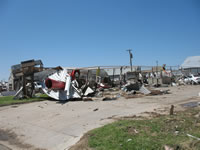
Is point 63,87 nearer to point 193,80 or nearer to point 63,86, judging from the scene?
point 63,86

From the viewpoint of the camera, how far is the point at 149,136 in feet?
12.7

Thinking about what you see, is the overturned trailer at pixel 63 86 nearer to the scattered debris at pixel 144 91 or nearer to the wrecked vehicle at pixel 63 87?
the wrecked vehicle at pixel 63 87

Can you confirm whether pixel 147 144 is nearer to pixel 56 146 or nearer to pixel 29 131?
pixel 56 146

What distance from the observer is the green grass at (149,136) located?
3.39m

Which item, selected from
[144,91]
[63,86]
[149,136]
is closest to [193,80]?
[144,91]

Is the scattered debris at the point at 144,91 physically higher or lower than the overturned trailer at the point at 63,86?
lower

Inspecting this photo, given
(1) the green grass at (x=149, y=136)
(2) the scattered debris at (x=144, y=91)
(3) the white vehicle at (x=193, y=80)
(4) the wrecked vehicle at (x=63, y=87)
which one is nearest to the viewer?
(1) the green grass at (x=149, y=136)

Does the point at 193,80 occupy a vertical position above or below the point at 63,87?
below

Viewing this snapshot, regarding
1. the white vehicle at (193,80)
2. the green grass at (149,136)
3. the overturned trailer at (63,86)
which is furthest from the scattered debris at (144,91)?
the white vehicle at (193,80)

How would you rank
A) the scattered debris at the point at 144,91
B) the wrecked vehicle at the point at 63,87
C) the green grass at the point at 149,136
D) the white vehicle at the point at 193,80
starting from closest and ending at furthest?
the green grass at the point at 149,136 < the wrecked vehicle at the point at 63,87 < the scattered debris at the point at 144,91 < the white vehicle at the point at 193,80

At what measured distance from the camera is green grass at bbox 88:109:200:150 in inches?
134

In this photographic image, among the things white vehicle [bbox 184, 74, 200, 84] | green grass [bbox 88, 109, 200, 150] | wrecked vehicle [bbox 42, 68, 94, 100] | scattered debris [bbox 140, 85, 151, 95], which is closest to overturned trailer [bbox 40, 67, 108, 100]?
wrecked vehicle [bbox 42, 68, 94, 100]

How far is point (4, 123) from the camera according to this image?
7.18 metres

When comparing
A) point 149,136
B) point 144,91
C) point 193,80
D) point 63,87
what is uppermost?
point 63,87
